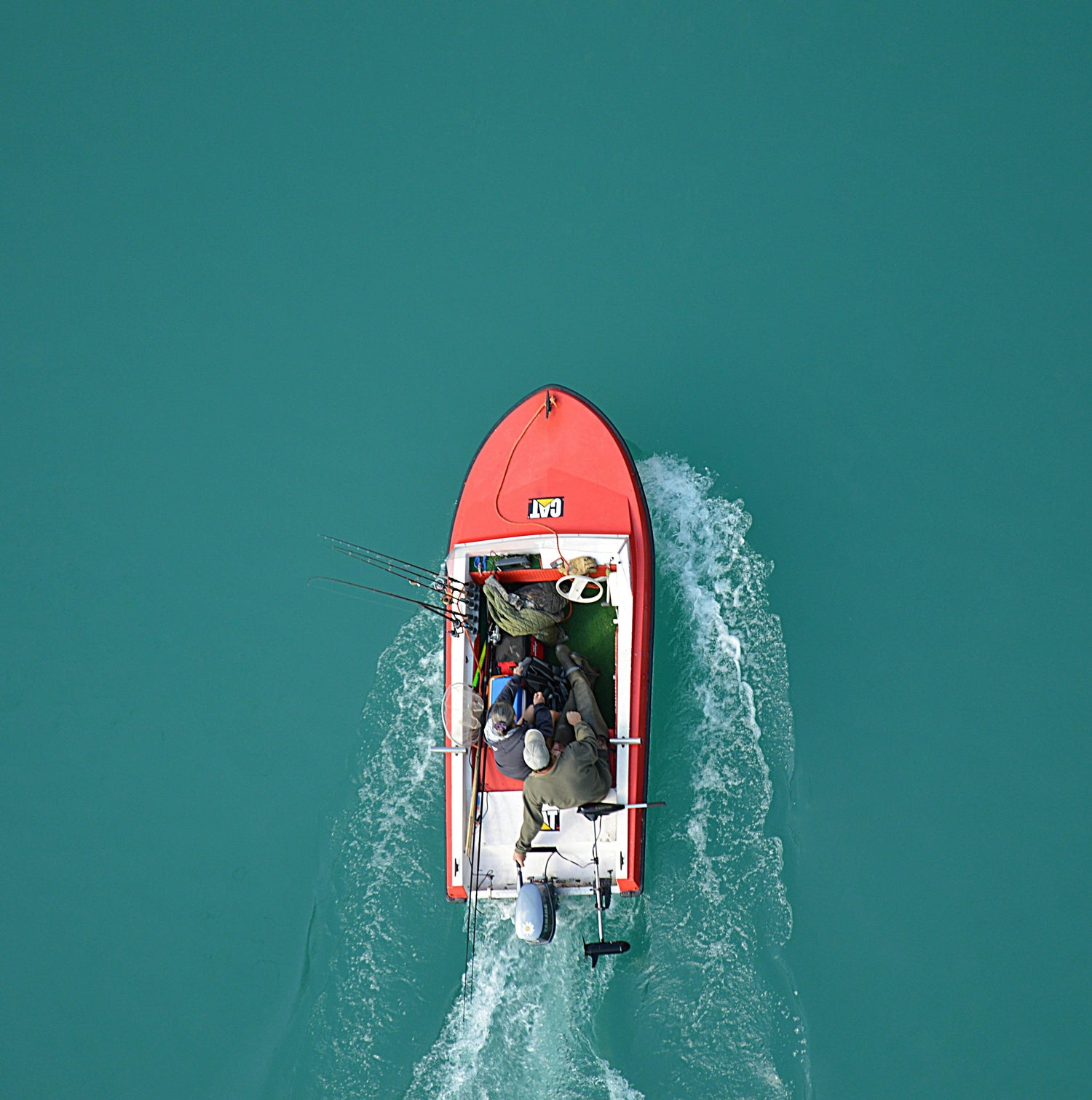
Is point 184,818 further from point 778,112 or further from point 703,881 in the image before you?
point 778,112

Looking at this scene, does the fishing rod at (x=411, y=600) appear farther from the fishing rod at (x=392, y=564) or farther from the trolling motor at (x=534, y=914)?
the trolling motor at (x=534, y=914)

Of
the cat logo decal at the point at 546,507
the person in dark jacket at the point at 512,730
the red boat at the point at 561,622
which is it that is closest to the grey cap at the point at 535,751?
the person in dark jacket at the point at 512,730

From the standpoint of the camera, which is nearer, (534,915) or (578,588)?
(534,915)

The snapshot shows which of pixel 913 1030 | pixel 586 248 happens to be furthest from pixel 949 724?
pixel 586 248

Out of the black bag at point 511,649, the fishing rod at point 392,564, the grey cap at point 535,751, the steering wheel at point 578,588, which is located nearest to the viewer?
the grey cap at point 535,751

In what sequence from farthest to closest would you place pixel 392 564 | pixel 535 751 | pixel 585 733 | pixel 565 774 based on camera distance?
pixel 392 564 < pixel 585 733 < pixel 565 774 < pixel 535 751

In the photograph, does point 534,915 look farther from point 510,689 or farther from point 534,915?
point 510,689

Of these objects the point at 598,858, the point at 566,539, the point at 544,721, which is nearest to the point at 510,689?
the point at 544,721
